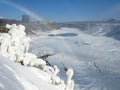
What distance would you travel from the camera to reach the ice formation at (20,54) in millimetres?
12758

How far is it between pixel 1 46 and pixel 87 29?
161m

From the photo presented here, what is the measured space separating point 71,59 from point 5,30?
69343 millimetres

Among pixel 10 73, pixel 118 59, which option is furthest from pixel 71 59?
pixel 10 73

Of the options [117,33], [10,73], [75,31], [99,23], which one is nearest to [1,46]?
[10,73]

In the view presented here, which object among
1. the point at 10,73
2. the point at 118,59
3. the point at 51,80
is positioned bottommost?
the point at 118,59

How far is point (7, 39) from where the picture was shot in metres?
13.3

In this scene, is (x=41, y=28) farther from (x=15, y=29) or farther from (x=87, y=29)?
(x=15, y=29)

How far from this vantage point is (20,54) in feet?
43.5

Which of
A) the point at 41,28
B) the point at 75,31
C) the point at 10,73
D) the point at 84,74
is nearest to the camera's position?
the point at 10,73

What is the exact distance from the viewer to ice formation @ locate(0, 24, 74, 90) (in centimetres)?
1276

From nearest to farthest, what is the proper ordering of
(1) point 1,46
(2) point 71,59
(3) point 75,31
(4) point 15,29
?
(1) point 1,46
(4) point 15,29
(2) point 71,59
(3) point 75,31

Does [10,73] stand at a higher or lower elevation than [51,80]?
higher

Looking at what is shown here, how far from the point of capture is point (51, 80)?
11531 millimetres

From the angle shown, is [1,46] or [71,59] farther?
[71,59]
